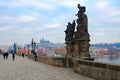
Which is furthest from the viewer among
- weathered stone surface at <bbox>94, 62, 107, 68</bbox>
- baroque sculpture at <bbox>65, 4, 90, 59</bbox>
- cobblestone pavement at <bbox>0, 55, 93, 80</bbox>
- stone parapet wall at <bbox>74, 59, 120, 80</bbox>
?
baroque sculpture at <bbox>65, 4, 90, 59</bbox>

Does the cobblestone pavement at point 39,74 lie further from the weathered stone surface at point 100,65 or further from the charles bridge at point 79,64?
the weathered stone surface at point 100,65

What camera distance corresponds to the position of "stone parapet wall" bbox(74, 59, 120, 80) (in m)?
12.1

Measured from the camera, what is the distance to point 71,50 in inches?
978

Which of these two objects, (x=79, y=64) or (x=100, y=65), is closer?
(x=100, y=65)

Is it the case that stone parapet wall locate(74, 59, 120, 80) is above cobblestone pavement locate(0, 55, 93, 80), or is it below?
above

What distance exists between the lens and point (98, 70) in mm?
13953

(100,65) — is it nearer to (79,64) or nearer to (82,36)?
(79,64)

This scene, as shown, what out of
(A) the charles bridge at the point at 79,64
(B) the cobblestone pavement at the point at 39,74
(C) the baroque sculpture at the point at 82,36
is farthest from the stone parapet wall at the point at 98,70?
(C) the baroque sculpture at the point at 82,36

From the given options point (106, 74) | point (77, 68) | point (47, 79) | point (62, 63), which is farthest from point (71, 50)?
point (106, 74)

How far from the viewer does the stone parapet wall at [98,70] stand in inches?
477

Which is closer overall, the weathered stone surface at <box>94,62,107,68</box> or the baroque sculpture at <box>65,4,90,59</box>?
the weathered stone surface at <box>94,62,107,68</box>

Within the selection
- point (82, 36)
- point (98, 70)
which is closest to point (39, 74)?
point (82, 36)

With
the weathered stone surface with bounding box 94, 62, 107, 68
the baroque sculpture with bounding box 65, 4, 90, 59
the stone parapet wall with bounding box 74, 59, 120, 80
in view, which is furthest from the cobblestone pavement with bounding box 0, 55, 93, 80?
the baroque sculpture with bounding box 65, 4, 90, 59

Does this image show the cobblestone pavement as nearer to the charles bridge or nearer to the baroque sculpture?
the charles bridge
